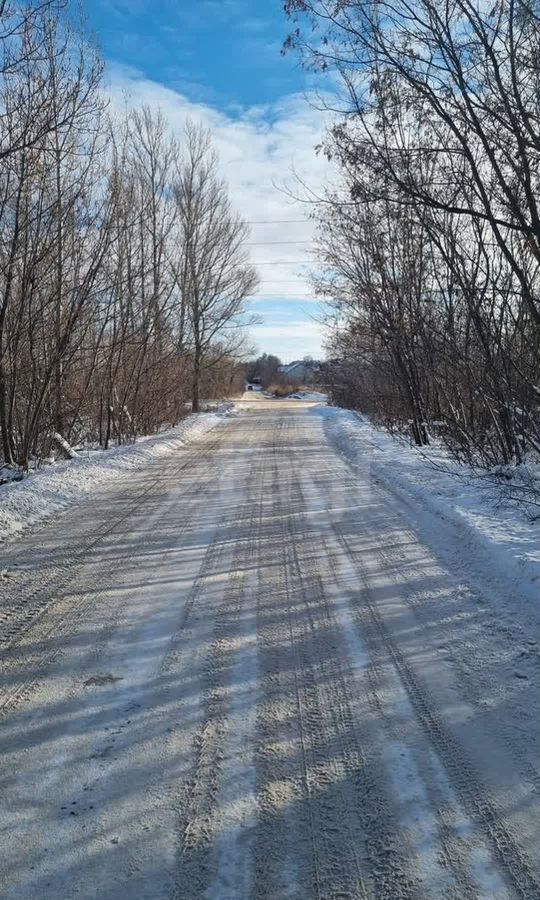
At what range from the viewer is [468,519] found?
6.95 m

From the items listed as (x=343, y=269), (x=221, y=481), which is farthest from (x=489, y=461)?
(x=343, y=269)

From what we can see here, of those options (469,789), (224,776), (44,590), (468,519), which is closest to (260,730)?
(224,776)

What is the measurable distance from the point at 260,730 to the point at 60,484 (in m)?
7.03

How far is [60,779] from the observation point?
2.67 meters

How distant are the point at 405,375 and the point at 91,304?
7.34 meters

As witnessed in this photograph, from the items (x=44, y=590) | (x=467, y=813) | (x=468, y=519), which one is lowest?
(x=467, y=813)

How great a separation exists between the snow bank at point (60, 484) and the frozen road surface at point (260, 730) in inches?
60.1

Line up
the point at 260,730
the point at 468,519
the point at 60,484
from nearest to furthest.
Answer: the point at 260,730, the point at 468,519, the point at 60,484

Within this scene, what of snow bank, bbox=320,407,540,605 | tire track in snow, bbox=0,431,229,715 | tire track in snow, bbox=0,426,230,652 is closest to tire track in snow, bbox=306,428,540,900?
snow bank, bbox=320,407,540,605

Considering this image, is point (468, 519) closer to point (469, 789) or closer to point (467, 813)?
point (469, 789)

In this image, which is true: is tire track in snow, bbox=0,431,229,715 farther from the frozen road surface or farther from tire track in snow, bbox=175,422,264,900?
tire track in snow, bbox=175,422,264,900

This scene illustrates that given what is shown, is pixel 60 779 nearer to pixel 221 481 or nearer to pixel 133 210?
pixel 221 481

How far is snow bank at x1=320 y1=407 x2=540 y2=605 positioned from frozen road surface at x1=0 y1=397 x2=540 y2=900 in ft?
1.27


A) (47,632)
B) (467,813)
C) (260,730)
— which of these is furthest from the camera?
(47,632)
